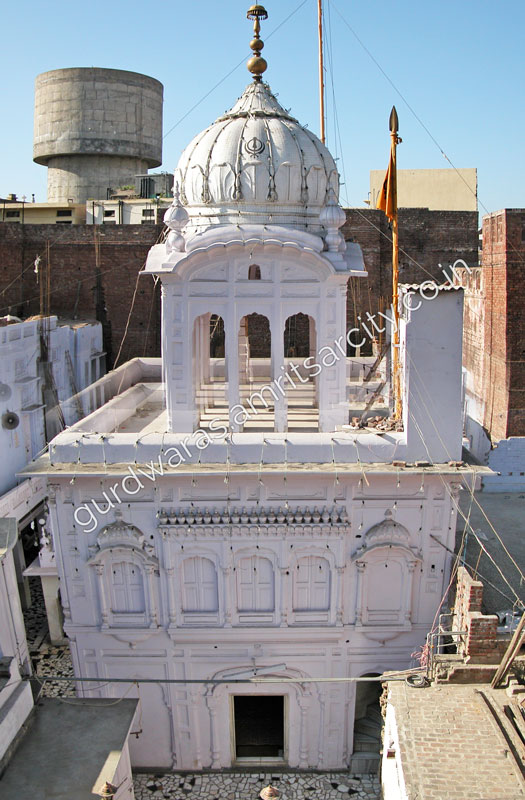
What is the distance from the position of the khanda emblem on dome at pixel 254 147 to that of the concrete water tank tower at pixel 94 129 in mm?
22122

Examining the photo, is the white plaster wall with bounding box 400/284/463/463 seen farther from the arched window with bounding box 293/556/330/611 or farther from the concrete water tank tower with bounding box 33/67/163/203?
the concrete water tank tower with bounding box 33/67/163/203

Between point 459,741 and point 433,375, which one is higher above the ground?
point 433,375

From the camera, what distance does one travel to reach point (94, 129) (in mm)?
31828

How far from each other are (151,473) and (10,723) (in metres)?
3.79

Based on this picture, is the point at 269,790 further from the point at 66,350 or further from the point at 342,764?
the point at 66,350

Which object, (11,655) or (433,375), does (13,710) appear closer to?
(11,655)

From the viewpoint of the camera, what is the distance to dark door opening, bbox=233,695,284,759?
1238cm

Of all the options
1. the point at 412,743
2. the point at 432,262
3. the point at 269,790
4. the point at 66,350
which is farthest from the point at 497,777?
the point at 432,262

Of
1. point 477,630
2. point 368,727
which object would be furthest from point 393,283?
point 368,727

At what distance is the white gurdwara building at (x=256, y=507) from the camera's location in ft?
35.0

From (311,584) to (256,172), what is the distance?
6877 mm

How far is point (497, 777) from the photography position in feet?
26.0

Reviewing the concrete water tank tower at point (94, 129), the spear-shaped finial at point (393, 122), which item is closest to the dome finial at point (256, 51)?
the spear-shaped finial at point (393, 122)

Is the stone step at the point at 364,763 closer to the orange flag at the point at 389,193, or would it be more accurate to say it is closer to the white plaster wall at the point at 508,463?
the white plaster wall at the point at 508,463
